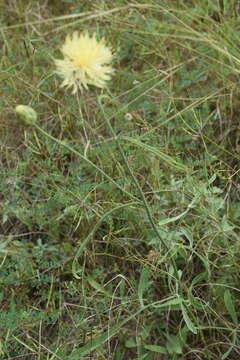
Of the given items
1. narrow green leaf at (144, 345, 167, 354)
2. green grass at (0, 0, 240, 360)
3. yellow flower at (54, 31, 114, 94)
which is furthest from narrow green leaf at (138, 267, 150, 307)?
yellow flower at (54, 31, 114, 94)

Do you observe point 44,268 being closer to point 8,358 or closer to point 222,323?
point 8,358

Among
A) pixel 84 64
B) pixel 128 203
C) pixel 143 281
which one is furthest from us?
pixel 143 281

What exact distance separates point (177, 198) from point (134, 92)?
1.58 feet

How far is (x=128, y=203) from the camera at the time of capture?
1.08 m

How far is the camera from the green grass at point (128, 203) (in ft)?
4.05

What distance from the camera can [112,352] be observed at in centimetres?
127

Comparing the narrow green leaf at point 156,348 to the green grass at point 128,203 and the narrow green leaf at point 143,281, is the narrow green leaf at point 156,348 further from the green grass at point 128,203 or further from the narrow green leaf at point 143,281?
the narrow green leaf at point 143,281

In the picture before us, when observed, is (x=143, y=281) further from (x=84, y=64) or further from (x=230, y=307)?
(x=84, y=64)

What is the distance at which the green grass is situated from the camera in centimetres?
123

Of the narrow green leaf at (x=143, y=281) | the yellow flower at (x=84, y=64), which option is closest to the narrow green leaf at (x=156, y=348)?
the narrow green leaf at (x=143, y=281)

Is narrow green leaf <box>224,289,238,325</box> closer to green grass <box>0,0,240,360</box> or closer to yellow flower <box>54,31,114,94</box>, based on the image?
green grass <box>0,0,240,360</box>

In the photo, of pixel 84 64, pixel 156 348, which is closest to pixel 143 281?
pixel 156 348

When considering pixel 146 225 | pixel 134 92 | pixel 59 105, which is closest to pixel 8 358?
pixel 146 225

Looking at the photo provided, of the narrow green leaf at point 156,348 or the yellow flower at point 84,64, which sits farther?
the narrow green leaf at point 156,348
